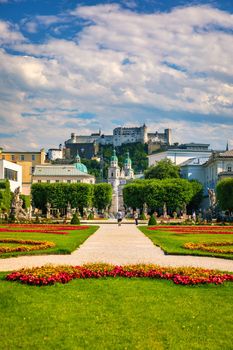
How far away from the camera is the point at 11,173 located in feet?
295

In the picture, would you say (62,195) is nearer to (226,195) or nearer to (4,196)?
(4,196)

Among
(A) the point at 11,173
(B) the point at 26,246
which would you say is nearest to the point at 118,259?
(B) the point at 26,246

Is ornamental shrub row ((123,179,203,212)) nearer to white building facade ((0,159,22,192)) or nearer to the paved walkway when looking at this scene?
white building facade ((0,159,22,192))

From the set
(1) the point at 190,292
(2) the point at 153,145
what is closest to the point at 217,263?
(1) the point at 190,292

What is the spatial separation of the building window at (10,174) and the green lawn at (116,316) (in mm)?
75648

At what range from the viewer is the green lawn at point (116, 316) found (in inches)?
324

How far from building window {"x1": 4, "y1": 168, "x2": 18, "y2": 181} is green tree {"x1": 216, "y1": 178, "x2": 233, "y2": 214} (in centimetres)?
3709

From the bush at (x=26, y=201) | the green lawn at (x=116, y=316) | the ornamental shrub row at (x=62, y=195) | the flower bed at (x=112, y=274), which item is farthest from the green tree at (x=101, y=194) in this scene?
the green lawn at (x=116, y=316)

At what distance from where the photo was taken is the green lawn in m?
8.24

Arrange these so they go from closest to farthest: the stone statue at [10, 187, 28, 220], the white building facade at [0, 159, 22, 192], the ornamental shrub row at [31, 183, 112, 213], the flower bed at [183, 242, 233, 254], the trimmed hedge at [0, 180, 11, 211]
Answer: the flower bed at [183, 242, 233, 254] < the stone statue at [10, 187, 28, 220] < the trimmed hedge at [0, 180, 11, 211] < the ornamental shrub row at [31, 183, 112, 213] < the white building facade at [0, 159, 22, 192]

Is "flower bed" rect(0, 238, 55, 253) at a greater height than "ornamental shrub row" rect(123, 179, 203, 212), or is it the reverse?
"ornamental shrub row" rect(123, 179, 203, 212)

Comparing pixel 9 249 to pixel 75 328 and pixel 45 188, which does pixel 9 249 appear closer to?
pixel 75 328

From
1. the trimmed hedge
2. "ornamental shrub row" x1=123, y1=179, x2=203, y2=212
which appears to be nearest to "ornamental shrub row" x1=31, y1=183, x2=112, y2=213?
"ornamental shrub row" x1=123, y1=179, x2=203, y2=212

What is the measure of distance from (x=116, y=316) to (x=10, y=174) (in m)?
81.7
